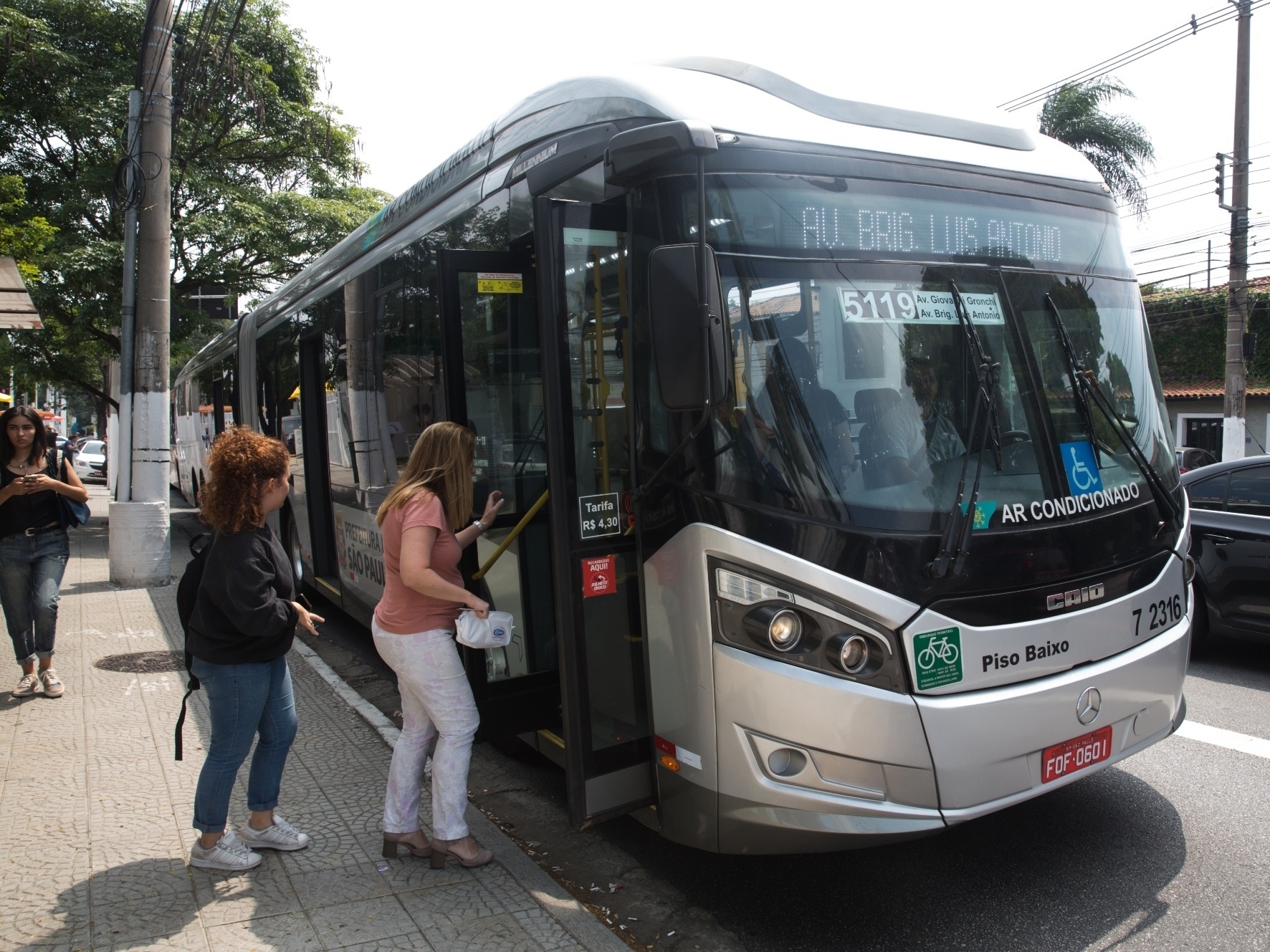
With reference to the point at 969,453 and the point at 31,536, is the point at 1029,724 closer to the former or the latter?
the point at 969,453

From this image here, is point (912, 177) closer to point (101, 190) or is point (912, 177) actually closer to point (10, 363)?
point (101, 190)

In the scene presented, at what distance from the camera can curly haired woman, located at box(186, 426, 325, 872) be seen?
→ 12.3ft

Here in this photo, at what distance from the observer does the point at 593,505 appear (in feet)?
12.6

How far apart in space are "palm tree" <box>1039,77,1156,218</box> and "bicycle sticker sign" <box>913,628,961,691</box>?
22.1 m

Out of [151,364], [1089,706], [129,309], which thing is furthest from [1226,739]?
[129,309]

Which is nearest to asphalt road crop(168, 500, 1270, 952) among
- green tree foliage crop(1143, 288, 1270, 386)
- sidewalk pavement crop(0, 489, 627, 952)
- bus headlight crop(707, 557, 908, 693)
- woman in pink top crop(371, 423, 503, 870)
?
sidewalk pavement crop(0, 489, 627, 952)

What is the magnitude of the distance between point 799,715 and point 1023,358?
1576mm

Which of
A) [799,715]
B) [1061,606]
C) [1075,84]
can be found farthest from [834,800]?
[1075,84]

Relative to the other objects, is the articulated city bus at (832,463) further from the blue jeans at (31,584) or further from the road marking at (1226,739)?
the blue jeans at (31,584)

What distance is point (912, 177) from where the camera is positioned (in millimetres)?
3697

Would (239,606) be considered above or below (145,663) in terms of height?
above

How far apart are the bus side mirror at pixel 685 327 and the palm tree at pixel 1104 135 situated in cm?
2205

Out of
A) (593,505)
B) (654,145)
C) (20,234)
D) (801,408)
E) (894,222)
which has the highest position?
(20,234)

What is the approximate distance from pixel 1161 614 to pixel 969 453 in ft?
4.06
